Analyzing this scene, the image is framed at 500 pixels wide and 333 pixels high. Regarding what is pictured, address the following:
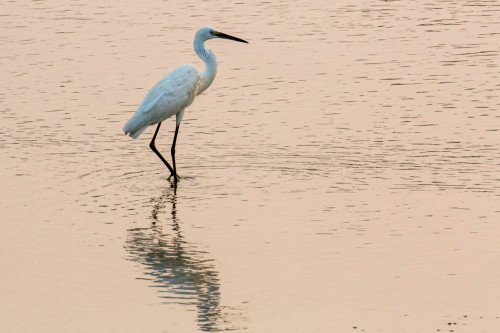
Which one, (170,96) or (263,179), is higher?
(170,96)

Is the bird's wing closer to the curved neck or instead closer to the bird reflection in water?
the curved neck

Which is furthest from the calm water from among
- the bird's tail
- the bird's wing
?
the bird's wing

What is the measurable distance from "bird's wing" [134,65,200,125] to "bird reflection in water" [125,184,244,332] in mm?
1866

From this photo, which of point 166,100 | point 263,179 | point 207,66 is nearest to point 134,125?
point 166,100

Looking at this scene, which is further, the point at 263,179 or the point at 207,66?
the point at 207,66

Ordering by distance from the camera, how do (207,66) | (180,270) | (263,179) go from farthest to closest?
1. (207,66)
2. (263,179)
3. (180,270)

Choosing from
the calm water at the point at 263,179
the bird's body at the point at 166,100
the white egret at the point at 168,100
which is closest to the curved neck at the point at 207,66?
the white egret at the point at 168,100

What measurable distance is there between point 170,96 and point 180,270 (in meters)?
3.90

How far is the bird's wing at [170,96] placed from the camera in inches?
492

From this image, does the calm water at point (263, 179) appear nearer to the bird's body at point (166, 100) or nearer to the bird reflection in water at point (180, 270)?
the bird reflection in water at point (180, 270)

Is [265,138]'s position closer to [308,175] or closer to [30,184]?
[308,175]

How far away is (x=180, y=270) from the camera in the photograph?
9023 mm

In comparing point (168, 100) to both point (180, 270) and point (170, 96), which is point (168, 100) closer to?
point (170, 96)

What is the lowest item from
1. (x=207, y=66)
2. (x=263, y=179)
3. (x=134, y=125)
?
(x=263, y=179)
